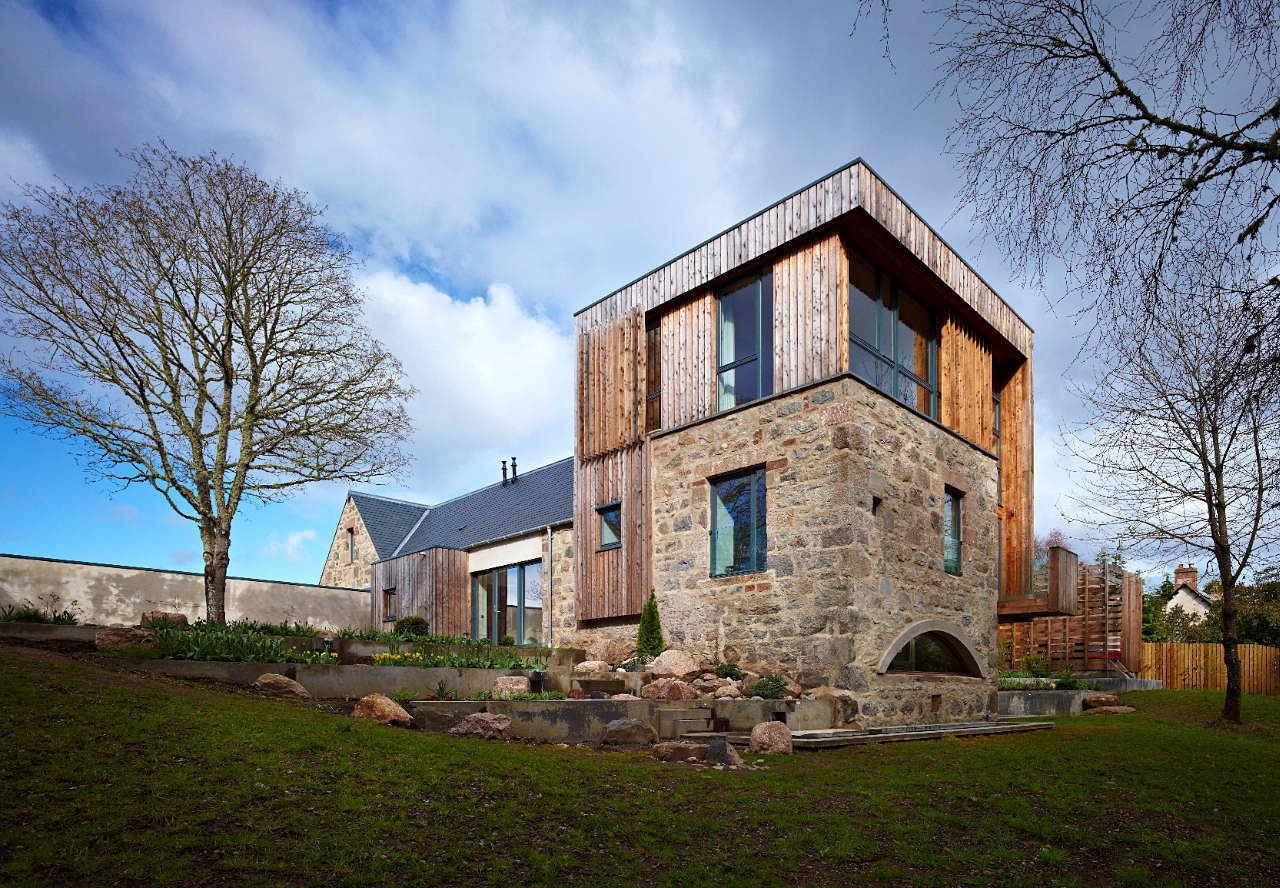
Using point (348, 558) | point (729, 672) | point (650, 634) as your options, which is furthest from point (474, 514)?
point (729, 672)

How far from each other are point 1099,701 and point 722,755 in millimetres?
10595

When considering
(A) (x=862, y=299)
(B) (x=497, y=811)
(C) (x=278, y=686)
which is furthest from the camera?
(A) (x=862, y=299)

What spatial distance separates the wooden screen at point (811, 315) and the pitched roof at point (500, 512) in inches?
Answer: 250

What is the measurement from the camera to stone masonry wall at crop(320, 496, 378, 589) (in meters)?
25.9

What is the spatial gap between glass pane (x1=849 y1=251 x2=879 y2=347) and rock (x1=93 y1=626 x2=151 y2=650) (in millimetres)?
10365

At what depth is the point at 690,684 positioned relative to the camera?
37.1ft

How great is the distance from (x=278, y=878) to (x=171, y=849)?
2.02ft

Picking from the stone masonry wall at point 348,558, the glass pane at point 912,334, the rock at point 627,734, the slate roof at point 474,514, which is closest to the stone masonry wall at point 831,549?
the glass pane at point 912,334

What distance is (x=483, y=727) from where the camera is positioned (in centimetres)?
798

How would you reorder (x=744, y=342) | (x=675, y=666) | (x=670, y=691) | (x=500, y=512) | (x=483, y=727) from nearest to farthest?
(x=483, y=727) → (x=670, y=691) → (x=675, y=666) → (x=744, y=342) → (x=500, y=512)

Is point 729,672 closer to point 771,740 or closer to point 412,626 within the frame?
point 771,740

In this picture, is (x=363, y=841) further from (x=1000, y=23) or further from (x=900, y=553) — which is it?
(x=900, y=553)

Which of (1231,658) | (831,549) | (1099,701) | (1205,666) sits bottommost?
(1205,666)

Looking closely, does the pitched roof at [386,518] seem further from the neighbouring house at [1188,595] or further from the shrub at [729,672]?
the neighbouring house at [1188,595]
